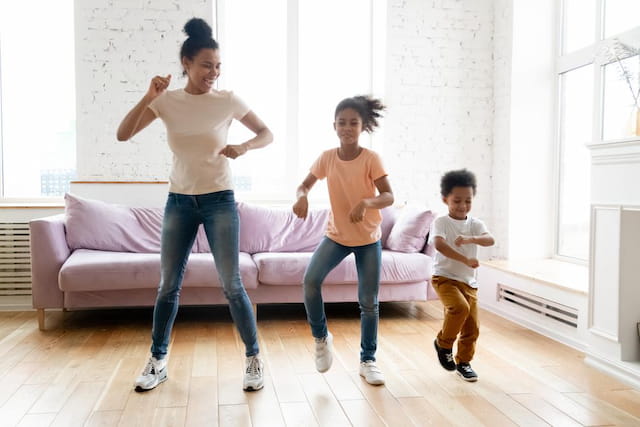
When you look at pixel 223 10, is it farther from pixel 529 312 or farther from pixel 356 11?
pixel 529 312

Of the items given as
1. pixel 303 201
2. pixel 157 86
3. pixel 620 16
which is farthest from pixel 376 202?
pixel 620 16

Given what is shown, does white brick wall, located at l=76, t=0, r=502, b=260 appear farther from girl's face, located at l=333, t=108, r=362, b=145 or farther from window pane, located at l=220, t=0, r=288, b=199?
girl's face, located at l=333, t=108, r=362, b=145

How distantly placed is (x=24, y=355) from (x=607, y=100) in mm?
3864

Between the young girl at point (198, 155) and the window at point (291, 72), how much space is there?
247 cm

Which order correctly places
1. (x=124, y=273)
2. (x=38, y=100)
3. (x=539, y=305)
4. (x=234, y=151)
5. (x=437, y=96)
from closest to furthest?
1. (x=234, y=151)
2. (x=124, y=273)
3. (x=539, y=305)
4. (x=38, y=100)
5. (x=437, y=96)

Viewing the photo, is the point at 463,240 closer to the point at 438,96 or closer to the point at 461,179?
the point at 461,179

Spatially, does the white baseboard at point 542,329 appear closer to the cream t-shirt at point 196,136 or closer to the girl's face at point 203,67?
the cream t-shirt at point 196,136

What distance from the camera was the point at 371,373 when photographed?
7.95ft

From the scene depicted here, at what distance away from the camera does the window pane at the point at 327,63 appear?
16.1ft

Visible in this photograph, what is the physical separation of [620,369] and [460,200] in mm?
1044

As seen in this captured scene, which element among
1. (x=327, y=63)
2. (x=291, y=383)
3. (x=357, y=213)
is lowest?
(x=291, y=383)

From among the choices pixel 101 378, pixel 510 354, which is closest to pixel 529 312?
pixel 510 354

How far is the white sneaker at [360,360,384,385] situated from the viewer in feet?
7.84

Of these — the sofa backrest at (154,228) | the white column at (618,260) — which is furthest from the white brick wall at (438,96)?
the white column at (618,260)
